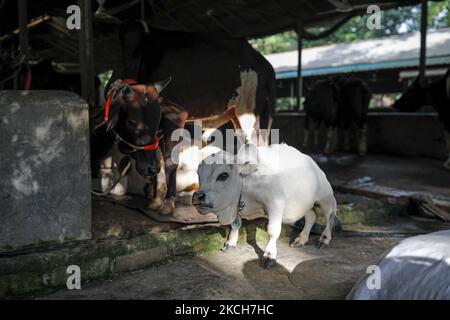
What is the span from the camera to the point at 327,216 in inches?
165

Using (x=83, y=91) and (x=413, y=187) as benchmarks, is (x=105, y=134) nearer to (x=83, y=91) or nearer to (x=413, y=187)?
(x=83, y=91)

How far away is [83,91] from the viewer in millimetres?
4629

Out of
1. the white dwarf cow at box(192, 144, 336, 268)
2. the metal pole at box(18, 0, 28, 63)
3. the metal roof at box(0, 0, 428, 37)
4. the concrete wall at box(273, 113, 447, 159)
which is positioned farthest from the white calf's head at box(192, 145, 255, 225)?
the concrete wall at box(273, 113, 447, 159)

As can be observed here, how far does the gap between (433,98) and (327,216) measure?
6278 millimetres

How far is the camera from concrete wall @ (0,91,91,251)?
11.0ft

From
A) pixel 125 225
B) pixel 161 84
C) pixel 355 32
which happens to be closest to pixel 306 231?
pixel 125 225

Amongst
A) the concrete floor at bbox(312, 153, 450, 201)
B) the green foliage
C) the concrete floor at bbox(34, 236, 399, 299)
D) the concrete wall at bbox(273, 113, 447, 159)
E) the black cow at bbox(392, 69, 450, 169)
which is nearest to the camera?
the concrete floor at bbox(34, 236, 399, 299)

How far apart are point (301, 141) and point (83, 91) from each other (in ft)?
26.5

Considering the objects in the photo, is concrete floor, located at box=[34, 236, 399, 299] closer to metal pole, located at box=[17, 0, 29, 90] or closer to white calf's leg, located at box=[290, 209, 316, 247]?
white calf's leg, located at box=[290, 209, 316, 247]

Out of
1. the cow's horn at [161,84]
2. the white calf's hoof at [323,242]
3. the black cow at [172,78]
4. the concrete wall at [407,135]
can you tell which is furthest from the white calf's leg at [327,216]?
the concrete wall at [407,135]

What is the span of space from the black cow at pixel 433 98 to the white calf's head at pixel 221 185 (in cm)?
597
